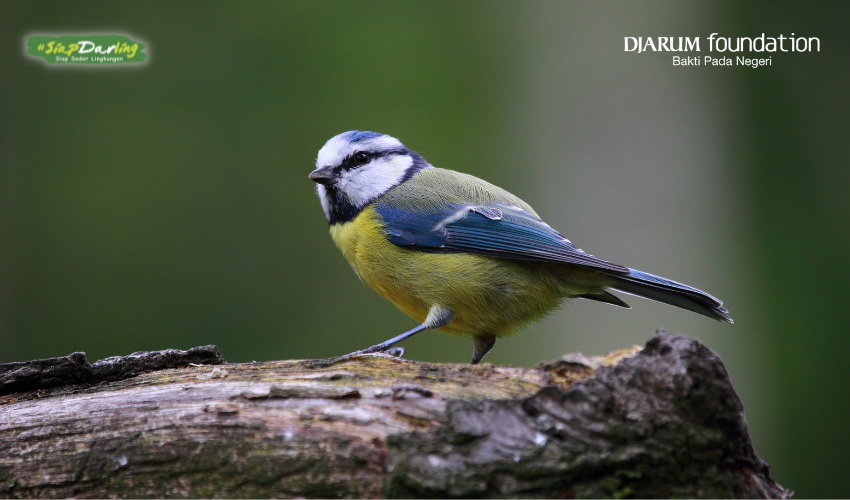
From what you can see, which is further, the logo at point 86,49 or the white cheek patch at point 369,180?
the logo at point 86,49

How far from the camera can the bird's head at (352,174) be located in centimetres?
384

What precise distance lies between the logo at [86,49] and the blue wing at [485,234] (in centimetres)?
417

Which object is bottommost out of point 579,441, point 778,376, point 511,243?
point 778,376

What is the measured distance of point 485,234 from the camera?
11.3ft

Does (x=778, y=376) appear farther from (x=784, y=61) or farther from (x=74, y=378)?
(x=74, y=378)

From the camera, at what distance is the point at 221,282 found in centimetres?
643

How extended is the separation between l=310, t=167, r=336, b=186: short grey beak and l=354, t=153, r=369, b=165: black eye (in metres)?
0.18

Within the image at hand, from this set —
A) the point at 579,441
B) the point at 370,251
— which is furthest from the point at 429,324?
the point at 579,441

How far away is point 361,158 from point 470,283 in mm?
1196

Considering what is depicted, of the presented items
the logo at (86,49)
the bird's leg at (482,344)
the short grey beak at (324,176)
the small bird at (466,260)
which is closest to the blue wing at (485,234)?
the small bird at (466,260)

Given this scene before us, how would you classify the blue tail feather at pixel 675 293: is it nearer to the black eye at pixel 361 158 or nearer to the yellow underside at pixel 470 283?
the yellow underside at pixel 470 283

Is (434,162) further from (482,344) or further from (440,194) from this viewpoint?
(482,344)

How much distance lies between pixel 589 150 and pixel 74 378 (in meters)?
4.66

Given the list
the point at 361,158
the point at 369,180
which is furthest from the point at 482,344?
the point at 361,158
